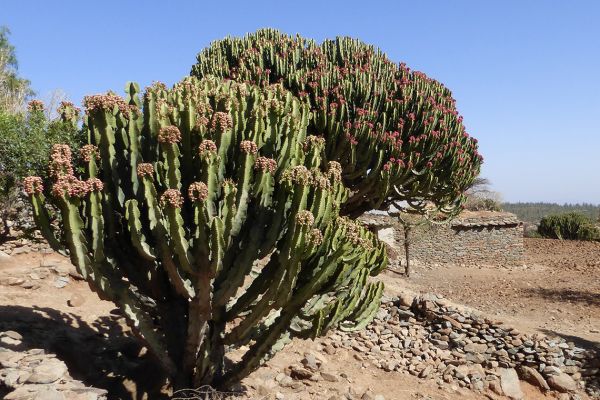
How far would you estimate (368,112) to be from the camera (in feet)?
29.1

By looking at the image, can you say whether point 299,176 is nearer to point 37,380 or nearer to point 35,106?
point 37,380

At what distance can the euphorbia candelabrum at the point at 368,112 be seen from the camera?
8.82 metres

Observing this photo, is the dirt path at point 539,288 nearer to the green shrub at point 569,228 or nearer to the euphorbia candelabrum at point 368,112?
the euphorbia candelabrum at point 368,112

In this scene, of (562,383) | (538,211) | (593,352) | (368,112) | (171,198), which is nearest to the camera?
(171,198)

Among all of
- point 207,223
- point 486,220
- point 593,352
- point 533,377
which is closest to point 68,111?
point 207,223

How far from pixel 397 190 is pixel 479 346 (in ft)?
11.8

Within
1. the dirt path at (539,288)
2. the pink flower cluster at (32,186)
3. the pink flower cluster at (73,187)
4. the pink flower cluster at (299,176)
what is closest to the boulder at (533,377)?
the dirt path at (539,288)

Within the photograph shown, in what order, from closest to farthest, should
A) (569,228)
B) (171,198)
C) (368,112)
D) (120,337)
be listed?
(171,198) < (120,337) < (368,112) < (569,228)

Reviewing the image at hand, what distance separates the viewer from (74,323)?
643 centimetres


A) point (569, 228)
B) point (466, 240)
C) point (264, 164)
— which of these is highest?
point (264, 164)

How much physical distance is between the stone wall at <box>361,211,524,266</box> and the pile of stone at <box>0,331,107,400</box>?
14.7 meters

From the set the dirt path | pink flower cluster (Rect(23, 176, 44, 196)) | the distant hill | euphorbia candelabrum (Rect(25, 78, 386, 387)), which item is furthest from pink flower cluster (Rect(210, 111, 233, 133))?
the distant hill

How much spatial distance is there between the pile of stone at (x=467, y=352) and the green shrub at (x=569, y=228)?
64.1ft

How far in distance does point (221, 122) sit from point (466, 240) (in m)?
16.9
